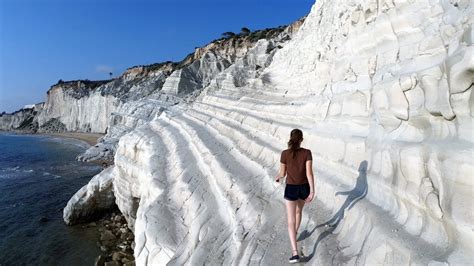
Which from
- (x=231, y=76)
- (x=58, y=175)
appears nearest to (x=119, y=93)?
(x=58, y=175)

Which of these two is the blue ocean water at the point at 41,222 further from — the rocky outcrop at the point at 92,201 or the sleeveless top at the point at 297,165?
the sleeveless top at the point at 297,165

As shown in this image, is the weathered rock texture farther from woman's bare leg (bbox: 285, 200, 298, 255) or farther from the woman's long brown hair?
the woman's long brown hair

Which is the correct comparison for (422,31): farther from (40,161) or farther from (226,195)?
(40,161)

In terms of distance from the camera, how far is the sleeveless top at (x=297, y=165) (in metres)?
4.21

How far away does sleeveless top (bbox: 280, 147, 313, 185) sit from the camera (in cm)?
421

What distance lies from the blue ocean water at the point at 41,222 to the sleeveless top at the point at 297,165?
9222 millimetres

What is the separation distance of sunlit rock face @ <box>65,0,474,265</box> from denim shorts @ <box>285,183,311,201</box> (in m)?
0.58

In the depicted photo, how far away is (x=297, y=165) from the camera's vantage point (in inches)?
166

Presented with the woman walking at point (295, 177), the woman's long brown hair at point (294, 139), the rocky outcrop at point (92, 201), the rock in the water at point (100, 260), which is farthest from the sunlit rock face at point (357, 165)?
the rocky outcrop at point (92, 201)

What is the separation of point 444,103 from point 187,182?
5.64 metres

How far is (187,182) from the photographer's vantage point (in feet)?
27.2

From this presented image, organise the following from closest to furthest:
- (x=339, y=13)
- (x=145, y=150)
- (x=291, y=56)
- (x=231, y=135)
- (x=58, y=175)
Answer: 1. (x=339, y=13)
2. (x=231, y=135)
3. (x=145, y=150)
4. (x=291, y=56)
5. (x=58, y=175)

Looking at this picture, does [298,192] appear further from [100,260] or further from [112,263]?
[100,260]

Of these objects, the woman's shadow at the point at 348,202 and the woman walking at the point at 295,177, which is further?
the woman's shadow at the point at 348,202
